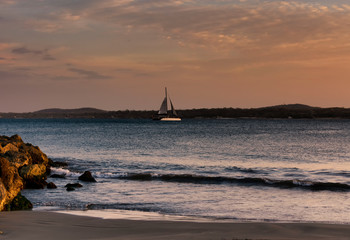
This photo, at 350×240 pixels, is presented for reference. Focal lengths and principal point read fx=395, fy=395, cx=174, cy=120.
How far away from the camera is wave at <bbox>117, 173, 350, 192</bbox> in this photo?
941 inches

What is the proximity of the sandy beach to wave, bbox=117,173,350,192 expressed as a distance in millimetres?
11259

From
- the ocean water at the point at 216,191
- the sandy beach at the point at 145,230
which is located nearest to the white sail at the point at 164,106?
the ocean water at the point at 216,191

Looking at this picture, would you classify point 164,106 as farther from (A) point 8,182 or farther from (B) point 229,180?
(A) point 8,182

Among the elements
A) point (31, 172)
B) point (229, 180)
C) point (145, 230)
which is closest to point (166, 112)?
point (229, 180)

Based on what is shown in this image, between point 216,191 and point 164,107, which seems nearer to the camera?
point 216,191

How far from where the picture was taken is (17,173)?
1842 centimetres

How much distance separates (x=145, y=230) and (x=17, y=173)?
8990 millimetres

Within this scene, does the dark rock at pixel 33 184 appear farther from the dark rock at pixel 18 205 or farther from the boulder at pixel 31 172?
the dark rock at pixel 18 205

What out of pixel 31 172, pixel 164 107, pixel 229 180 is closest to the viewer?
pixel 31 172

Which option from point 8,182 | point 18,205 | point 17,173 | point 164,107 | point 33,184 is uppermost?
point 164,107

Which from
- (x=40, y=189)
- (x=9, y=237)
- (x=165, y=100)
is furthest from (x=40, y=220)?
(x=165, y=100)

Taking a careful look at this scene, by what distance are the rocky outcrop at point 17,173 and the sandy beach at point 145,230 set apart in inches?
90.0

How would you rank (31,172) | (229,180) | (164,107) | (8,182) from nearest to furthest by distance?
(8,182)
(31,172)
(229,180)
(164,107)

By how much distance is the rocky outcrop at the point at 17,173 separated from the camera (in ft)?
54.2
